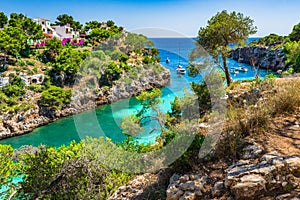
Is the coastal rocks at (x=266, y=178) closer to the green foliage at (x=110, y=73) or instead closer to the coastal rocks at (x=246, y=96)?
the coastal rocks at (x=246, y=96)

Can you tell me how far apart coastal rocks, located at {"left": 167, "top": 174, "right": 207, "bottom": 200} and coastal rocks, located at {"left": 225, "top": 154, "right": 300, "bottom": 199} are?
341 millimetres

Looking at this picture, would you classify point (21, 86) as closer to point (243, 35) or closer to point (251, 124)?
point (243, 35)

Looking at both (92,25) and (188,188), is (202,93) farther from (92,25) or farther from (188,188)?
(92,25)

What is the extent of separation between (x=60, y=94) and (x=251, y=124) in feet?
73.7

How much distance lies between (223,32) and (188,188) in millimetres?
8572

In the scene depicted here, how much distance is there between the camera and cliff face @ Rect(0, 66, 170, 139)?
20117 millimetres

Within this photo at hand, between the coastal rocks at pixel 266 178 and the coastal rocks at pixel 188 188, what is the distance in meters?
0.34

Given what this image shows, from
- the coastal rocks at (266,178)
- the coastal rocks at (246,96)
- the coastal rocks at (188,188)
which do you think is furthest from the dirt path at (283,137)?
the coastal rocks at (246,96)

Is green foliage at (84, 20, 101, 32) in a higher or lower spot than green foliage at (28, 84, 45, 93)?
higher

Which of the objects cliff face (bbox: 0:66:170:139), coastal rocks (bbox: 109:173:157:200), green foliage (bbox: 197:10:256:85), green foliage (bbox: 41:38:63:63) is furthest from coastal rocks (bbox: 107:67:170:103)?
coastal rocks (bbox: 109:173:157:200)

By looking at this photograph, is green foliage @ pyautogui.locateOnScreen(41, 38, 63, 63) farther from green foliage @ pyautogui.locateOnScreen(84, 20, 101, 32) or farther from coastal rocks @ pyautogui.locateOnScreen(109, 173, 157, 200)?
coastal rocks @ pyautogui.locateOnScreen(109, 173, 157, 200)

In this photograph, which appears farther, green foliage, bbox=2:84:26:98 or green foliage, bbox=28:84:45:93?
green foliage, bbox=28:84:45:93

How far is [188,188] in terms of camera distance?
9.50ft

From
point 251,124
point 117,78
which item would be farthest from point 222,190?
point 117,78
